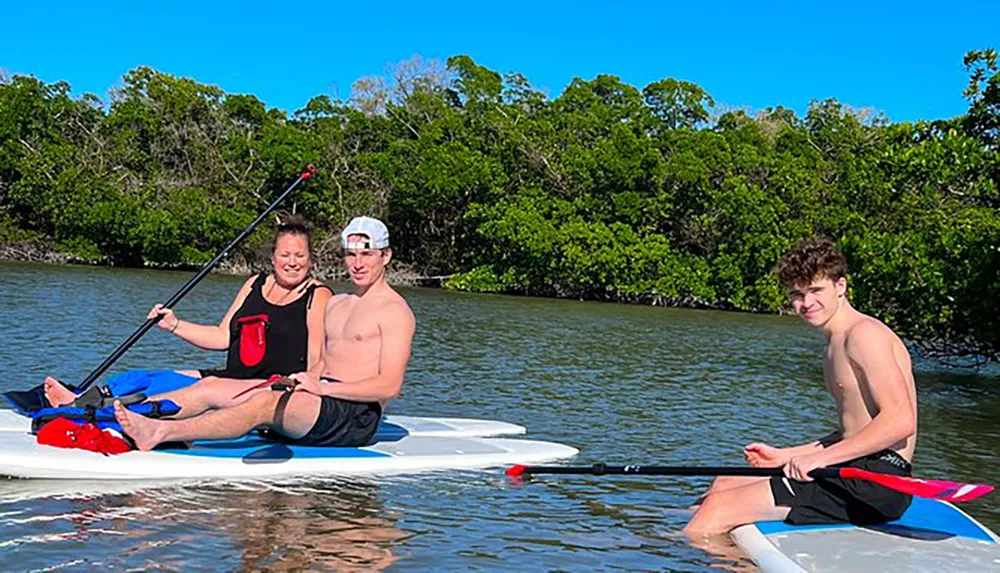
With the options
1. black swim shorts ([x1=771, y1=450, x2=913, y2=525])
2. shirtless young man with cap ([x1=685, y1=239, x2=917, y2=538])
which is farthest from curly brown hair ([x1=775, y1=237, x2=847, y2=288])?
black swim shorts ([x1=771, y1=450, x2=913, y2=525])

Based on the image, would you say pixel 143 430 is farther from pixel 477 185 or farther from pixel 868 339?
pixel 477 185

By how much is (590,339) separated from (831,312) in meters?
15.3

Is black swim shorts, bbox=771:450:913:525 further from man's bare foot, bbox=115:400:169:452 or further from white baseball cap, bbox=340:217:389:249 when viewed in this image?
man's bare foot, bbox=115:400:169:452

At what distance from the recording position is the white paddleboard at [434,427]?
25.5ft

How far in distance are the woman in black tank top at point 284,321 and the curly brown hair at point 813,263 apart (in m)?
3.18

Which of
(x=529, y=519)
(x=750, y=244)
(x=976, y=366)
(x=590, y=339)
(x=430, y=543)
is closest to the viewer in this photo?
(x=430, y=543)

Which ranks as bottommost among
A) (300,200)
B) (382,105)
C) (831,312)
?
(831,312)

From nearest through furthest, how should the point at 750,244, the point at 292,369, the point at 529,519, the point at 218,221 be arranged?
the point at 529,519
the point at 292,369
the point at 750,244
the point at 218,221

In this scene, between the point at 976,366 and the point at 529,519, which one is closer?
the point at 529,519

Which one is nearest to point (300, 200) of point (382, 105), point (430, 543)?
point (382, 105)

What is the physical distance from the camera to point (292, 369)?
23.1 ft

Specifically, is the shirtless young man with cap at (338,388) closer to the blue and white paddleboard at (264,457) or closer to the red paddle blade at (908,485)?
the blue and white paddleboard at (264,457)

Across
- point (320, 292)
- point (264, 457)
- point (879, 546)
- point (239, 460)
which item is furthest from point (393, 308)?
point (879, 546)

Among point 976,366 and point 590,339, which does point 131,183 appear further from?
point 976,366
